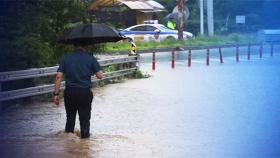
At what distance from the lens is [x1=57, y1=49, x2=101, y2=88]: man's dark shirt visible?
25.4 feet

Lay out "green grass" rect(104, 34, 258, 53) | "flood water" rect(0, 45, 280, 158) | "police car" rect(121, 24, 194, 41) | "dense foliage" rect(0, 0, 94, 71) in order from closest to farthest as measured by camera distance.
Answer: "flood water" rect(0, 45, 280, 158) → "dense foliage" rect(0, 0, 94, 71) → "green grass" rect(104, 34, 258, 53) → "police car" rect(121, 24, 194, 41)

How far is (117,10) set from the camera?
4928 cm

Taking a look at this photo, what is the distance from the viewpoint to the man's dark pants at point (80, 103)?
7828mm

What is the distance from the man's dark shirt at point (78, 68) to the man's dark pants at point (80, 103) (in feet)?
0.27

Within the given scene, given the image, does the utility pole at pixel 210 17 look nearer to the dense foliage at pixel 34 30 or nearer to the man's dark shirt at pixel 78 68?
the dense foliage at pixel 34 30

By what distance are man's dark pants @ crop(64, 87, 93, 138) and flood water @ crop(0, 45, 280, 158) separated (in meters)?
0.23

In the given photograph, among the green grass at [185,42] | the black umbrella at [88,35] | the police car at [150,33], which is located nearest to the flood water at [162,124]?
the black umbrella at [88,35]

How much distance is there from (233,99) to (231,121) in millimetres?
3090

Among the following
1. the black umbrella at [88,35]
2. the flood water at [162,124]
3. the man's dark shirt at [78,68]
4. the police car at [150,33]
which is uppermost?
the black umbrella at [88,35]

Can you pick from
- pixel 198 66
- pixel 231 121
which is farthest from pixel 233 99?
pixel 198 66

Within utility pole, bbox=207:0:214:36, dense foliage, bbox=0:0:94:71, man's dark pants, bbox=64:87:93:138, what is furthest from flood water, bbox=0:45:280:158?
utility pole, bbox=207:0:214:36

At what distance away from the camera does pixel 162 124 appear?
32.0ft

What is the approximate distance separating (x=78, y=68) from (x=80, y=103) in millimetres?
507

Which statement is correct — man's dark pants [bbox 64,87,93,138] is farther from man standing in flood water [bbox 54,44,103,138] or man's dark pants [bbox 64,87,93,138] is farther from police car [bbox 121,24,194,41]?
police car [bbox 121,24,194,41]
